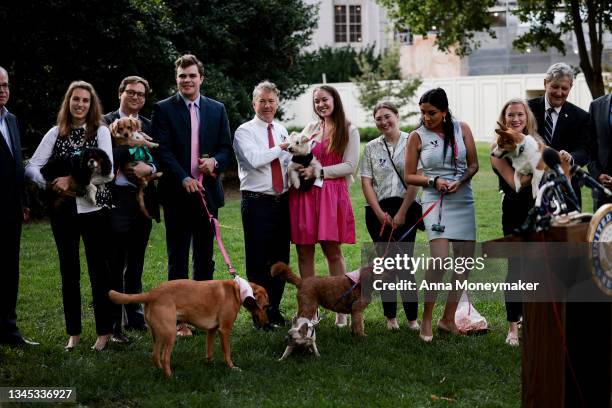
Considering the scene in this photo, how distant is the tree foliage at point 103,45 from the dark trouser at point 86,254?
24.8 feet

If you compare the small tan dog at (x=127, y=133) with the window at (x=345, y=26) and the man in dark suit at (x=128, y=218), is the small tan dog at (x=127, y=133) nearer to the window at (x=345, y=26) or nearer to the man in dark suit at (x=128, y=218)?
the man in dark suit at (x=128, y=218)

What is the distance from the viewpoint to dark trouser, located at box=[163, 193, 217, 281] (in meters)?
6.75

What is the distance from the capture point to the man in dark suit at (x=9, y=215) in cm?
630

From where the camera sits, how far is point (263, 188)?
6.88 m

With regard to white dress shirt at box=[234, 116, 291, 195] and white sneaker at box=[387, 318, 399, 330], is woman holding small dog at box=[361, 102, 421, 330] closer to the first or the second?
white sneaker at box=[387, 318, 399, 330]

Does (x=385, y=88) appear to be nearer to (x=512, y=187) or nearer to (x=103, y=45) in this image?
(x=103, y=45)

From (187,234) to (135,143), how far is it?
2.97 feet

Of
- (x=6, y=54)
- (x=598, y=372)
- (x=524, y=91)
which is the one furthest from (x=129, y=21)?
(x=524, y=91)

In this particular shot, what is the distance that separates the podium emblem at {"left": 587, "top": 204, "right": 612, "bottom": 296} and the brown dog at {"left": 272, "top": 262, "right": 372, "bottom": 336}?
8.88 feet

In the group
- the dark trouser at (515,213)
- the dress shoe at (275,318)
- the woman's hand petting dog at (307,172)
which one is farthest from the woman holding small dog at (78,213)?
the dark trouser at (515,213)

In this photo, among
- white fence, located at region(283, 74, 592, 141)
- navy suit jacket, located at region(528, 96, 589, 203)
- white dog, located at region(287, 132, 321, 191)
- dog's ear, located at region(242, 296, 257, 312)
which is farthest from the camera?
white fence, located at region(283, 74, 592, 141)

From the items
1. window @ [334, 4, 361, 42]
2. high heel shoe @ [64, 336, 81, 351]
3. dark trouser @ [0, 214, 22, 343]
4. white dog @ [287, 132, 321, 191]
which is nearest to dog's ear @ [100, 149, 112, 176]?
dark trouser @ [0, 214, 22, 343]

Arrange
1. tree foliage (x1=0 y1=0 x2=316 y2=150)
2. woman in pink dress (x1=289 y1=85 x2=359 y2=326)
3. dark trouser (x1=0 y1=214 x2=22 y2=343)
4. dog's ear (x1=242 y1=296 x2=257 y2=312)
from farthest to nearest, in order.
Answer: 1. tree foliage (x1=0 y1=0 x2=316 y2=150)
2. woman in pink dress (x1=289 y1=85 x2=359 y2=326)
3. dark trouser (x1=0 y1=214 x2=22 y2=343)
4. dog's ear (x1=242 y1=296 x2=257 y2=312)

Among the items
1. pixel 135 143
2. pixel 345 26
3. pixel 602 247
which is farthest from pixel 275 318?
pixel 345 26
